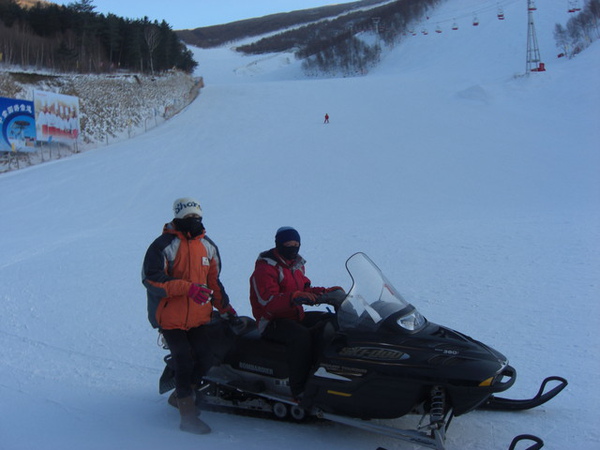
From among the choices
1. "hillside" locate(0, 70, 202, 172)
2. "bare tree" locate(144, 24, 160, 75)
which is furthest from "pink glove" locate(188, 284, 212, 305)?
"bare tree" locate(144, 24, 160, 75)

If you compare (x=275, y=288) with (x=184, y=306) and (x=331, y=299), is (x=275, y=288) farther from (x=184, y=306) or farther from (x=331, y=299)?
(x=184, y=306)

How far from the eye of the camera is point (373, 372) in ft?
9.87

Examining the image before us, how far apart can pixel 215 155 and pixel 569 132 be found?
40.6ft

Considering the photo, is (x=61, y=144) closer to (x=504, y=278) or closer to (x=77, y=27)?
(x=77, y=27)

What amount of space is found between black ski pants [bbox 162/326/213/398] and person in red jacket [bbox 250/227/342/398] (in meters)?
0.39

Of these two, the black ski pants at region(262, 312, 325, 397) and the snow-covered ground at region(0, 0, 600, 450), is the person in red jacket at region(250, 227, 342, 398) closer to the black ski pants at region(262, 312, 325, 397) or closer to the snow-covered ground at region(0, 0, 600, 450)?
the black ski pants at region(262, 312, 325, 397)

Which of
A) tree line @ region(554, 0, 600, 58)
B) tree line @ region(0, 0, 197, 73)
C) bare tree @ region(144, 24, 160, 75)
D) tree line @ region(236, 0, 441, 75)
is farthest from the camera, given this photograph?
tree line @ region(236, 0, 441, 75)

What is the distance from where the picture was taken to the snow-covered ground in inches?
139

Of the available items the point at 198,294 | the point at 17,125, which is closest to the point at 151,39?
the point at 17,125

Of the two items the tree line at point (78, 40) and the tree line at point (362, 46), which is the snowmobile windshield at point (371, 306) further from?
the tree line at point (362, 46)

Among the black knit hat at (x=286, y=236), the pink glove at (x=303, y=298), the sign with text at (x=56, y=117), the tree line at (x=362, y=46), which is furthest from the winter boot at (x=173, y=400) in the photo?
the tree line at (x=362, y=46)

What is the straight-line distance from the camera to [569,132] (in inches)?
716

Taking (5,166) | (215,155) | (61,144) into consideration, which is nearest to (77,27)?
(61,144)

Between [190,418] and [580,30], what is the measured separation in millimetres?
39916
